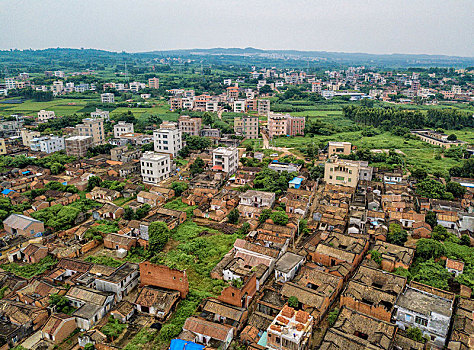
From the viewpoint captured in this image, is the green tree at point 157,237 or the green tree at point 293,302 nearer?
the green tree at point 293,302

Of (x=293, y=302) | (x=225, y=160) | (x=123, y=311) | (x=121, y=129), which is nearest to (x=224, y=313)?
(x=293, y=302)

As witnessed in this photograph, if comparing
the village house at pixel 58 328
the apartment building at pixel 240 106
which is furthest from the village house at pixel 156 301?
the apartment building at pixel 240 106

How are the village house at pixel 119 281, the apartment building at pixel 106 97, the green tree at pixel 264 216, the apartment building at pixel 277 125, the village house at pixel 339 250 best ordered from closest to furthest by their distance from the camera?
the village house at pixel 119 281
the village house at pixel 339 250
the green tree at pixel 264 216
the apartment building at pixel 277 125
the apartment building at pixel 106 97

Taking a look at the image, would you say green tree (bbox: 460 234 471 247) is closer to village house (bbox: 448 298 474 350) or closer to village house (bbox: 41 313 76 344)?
village house (bbox: 448 298 474 350)

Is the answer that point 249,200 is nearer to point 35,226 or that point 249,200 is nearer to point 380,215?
point 380,215

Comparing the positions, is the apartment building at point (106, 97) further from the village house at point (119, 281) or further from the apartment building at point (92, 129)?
the village house at point (119, 281)

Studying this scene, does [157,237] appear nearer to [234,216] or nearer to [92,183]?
[234,216]
